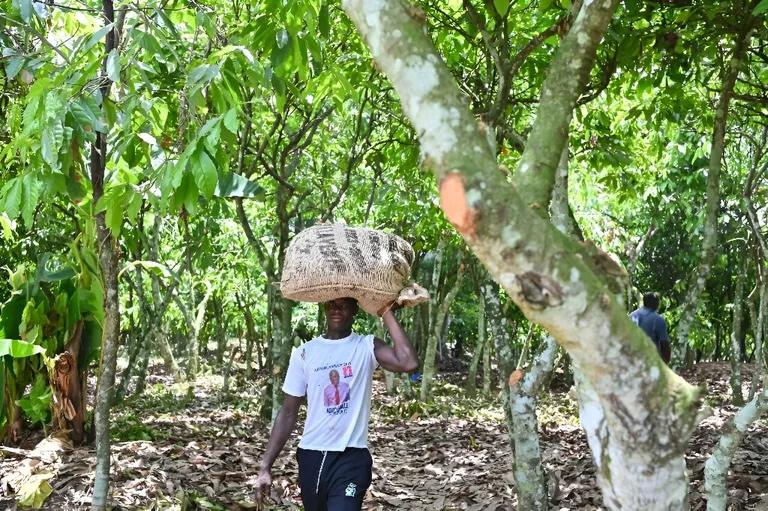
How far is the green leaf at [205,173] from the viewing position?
2.92 metres

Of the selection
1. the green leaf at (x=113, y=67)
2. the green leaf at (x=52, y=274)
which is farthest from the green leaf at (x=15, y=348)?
the green leaf at (x=113, y=67)

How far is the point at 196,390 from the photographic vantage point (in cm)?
1364

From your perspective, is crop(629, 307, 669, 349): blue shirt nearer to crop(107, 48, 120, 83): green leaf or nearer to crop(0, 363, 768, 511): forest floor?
crop(0, 363, 768, 511): forest floor

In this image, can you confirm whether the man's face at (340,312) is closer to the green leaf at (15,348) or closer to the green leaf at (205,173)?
the green leaf at (205,173)

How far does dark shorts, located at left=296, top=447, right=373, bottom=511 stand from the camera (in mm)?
3648

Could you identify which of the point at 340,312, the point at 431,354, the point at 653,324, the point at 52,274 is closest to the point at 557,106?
the point at 340,312

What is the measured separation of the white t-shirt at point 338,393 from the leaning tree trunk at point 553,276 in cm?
201

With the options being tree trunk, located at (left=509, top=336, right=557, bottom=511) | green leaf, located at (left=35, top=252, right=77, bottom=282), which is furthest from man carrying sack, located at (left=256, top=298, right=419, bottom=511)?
green leaf, located at (left=35, top=252, right=77, bottom=282)

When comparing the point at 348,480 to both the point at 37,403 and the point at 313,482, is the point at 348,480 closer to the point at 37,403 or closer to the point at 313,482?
the point at 313,482

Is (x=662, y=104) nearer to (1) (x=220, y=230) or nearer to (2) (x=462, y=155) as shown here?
(2) (x=462, y=155)

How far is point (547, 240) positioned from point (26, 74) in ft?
14.5

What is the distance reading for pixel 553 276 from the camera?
5.26ft

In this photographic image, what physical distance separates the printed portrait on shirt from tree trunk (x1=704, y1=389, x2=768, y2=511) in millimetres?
1662

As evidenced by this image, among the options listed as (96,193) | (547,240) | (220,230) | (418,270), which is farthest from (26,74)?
(418,270)
